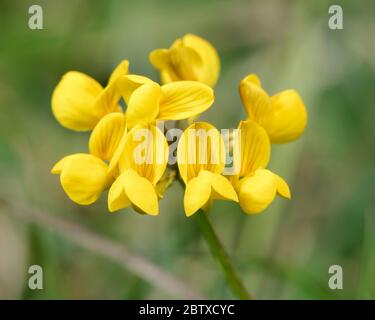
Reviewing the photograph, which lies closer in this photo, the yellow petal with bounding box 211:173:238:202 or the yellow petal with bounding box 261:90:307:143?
the yellow petal with bounding box 211:173:238:202

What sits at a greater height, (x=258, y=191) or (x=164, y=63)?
(x=164, y=63)

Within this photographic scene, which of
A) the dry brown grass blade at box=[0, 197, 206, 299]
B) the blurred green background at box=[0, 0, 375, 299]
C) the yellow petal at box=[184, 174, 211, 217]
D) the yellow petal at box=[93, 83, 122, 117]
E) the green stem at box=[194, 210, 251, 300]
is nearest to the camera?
the yellow petal at box=[184, 174, 211, 217]

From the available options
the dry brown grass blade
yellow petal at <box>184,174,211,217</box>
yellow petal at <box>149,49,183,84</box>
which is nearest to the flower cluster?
yellow petal at <box>184,174,211,217</box>

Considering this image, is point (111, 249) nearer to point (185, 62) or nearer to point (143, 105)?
point (185, 62)

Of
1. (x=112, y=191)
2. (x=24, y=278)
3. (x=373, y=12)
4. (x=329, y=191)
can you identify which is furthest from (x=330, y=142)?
(x=112, y=191)

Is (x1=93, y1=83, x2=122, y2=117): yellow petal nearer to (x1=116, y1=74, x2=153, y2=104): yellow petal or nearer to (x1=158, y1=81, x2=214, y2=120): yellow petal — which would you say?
(x1=116, y1=74, x2=153, y2=104): yellow petal

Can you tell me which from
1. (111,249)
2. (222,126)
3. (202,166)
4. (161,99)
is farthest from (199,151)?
Answer: (222,126)
